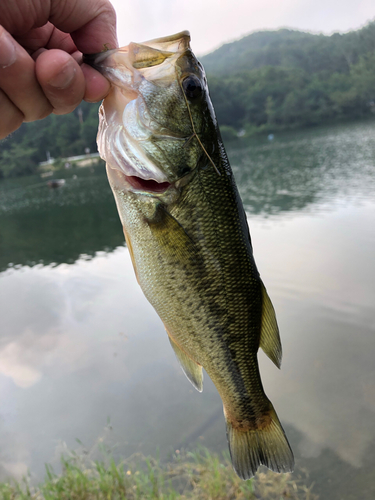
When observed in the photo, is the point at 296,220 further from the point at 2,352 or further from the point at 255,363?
the point at 255,363

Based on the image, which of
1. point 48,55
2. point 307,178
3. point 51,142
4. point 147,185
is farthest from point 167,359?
point 51,142

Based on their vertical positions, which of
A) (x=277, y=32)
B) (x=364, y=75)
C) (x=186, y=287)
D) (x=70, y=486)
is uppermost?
(x=277, y=32)

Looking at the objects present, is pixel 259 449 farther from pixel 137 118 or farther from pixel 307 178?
pixel 307 178

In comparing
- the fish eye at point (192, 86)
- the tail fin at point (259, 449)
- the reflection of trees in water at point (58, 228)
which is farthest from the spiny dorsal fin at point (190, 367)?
the reflection of trees in water at point (58, 228)

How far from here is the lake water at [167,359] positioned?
4914 mm

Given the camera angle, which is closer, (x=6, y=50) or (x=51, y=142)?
(x=6, y=50)

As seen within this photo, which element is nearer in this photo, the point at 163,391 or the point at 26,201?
the point at 163,391

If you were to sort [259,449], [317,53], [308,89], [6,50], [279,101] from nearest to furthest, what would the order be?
[6,50], [259,449], [308,89], [279,101], [317,53]

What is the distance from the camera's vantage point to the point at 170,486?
3.82 m

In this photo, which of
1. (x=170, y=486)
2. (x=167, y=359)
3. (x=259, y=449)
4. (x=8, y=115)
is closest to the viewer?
(x=8, y=115)

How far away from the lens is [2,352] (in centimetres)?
807

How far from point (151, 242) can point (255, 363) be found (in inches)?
35.0

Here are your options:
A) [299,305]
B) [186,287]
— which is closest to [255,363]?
[186,287]

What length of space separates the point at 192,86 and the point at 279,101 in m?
96.9
